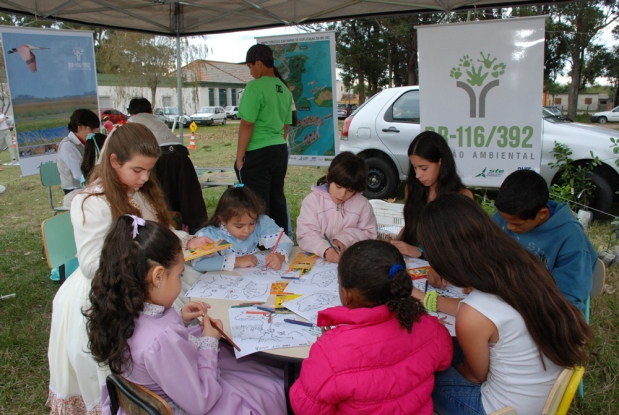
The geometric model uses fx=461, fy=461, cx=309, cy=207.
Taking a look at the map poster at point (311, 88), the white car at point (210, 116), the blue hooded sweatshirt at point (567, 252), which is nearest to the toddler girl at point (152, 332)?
the blue hooded sweatshirt at point (567, 252)

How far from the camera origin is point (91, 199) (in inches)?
76.7

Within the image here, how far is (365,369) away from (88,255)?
4.11 ft

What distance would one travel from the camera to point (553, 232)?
187cm

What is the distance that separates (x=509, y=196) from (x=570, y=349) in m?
0.69

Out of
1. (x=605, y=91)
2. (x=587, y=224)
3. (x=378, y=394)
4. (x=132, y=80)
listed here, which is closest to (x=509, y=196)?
(x=378, y=394)

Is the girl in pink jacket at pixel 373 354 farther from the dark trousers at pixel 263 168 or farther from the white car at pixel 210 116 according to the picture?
the white car at pixel 210 116

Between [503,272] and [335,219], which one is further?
[335,219]

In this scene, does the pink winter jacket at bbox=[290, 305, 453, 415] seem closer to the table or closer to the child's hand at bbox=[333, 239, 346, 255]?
the table

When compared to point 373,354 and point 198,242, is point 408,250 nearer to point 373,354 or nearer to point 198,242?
point 198,242

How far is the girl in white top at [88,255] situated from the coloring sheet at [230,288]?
428mm

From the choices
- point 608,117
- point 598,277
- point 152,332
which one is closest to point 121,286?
point 152,332

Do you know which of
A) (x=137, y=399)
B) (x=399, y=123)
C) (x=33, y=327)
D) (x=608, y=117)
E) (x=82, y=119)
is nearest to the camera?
(x=137, y=399)

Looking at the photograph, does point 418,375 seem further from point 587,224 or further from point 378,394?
point 587,224

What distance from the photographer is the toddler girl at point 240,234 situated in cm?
225
